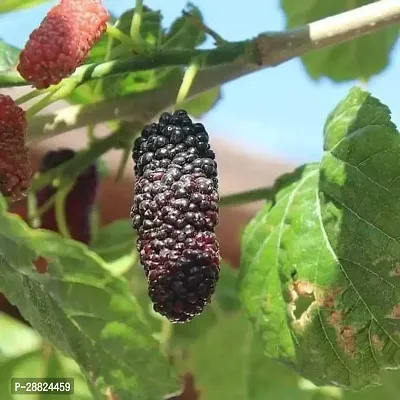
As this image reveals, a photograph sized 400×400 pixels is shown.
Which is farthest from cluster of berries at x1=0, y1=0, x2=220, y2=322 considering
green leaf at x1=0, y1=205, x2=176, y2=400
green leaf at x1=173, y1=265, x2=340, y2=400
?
green leaf at x1=173, y1=265, x2=340, y2=400

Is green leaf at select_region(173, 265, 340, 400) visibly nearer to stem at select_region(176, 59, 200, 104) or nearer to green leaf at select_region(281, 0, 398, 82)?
green leaf at select_region(281, 0, 398, 82)

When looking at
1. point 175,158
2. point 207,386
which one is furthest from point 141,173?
point 207,386

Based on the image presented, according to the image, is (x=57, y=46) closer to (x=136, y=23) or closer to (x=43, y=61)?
(x=43, y=61)

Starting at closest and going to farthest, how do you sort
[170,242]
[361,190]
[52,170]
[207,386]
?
1. [170,242]
2. [361,190]
3. [52,170]
4. [207,386]

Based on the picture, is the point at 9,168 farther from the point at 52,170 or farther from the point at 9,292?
the point at 52,170

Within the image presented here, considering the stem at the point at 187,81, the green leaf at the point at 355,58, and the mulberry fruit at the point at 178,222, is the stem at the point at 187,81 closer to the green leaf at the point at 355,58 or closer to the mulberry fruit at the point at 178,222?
the mulberry fruit at the point at 178,222

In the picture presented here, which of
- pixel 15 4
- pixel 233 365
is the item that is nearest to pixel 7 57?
pixel 15 4

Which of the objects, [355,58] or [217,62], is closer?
[217,62]
